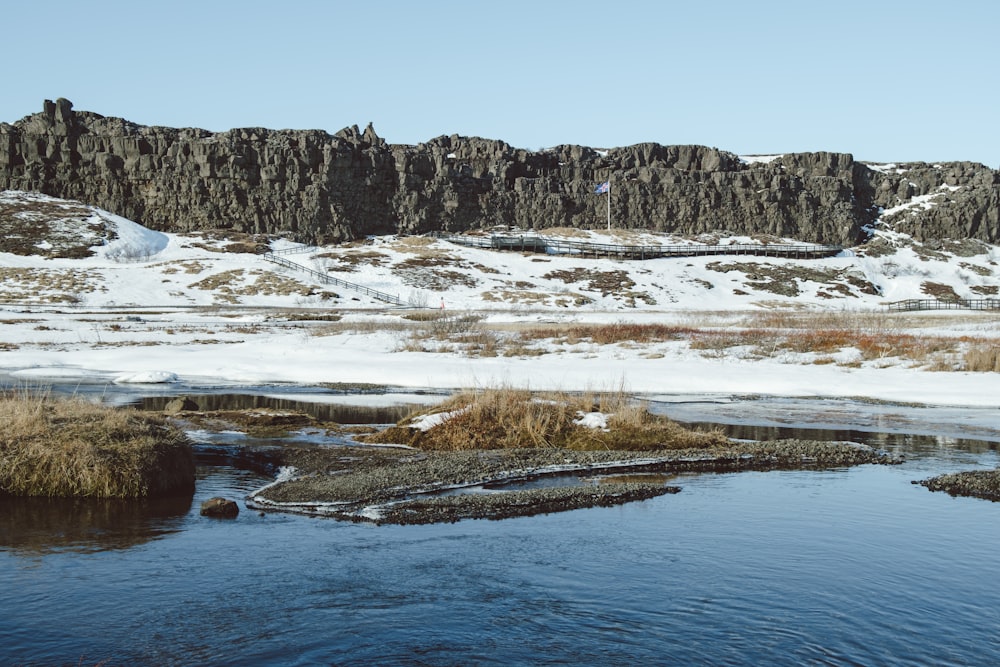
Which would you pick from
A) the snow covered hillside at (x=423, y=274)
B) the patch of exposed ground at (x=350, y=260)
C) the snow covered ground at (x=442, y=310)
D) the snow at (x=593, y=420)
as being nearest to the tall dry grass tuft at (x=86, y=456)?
the snow at (x=593, y=420)

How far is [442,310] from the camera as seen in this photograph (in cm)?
6184

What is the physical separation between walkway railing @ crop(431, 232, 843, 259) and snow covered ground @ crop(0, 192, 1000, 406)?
11.6 feet

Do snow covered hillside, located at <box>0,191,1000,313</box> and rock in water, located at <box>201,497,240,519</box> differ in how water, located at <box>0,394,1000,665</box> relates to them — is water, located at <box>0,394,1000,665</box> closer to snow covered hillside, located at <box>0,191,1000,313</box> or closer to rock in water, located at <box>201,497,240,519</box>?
rock in water, located at <box>201,497,240,519</box>

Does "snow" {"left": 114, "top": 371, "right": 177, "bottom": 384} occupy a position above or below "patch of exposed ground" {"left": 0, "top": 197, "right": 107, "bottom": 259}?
below

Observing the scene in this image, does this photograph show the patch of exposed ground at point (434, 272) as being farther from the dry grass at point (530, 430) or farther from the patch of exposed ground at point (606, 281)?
the dry grass at point (530, 430)

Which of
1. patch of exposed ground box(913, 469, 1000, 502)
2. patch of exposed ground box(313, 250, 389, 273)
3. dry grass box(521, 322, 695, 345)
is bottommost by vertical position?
patch of exposed ground box(913, 469, 1000, 502)

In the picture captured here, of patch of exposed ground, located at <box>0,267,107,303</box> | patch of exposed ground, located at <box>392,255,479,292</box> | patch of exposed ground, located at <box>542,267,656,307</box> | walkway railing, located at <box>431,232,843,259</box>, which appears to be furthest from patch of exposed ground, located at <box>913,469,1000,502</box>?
walkway railing, located at <box>431,232,843,259</box>

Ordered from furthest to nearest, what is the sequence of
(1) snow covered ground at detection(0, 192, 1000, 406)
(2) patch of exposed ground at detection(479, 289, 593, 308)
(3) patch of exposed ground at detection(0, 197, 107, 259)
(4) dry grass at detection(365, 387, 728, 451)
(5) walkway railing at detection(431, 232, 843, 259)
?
(5) walkway railing at detection(431, 232, 843, 259), (3) patch of exposed ground at detection(0, 197, 107, 259), (2) patch of exposed ground at detection(479, 289, 593, 308), (1) snow covered ground at detection(0, 192, 1000, 406), (4) dry grass at detection(365, 387, 728, 451)

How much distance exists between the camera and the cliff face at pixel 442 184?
118 meters

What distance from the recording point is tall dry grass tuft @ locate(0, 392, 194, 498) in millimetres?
12945

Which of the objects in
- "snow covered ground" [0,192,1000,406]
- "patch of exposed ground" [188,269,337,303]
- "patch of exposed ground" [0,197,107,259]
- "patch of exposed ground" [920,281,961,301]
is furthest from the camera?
"patch of exposed ground" [0,197,107,259]

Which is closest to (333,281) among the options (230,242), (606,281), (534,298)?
(534,298)

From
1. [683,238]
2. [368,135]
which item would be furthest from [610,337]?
[368,135]

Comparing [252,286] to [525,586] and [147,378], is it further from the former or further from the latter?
[525,586]
